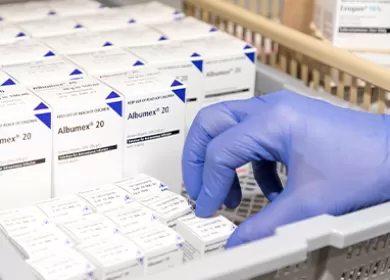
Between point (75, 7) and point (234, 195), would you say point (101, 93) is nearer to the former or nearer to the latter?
point (234, 195)

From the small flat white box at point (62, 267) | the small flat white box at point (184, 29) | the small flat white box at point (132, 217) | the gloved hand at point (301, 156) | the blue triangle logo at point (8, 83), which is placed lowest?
the small flat white box at point (132, 217)

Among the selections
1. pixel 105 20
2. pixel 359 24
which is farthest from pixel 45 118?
pixel 359 24

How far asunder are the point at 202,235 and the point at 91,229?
5.7 inches

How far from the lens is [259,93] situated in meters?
1.42

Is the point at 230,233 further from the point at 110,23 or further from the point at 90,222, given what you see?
the point at 110,23

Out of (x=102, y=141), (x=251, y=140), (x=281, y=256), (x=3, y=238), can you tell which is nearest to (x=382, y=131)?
(x=251, y=140)

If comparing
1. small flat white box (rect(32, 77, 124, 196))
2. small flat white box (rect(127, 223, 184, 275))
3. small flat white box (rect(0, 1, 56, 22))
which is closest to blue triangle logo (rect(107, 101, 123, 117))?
small flat white box (rect(32, 77, 124, 196))

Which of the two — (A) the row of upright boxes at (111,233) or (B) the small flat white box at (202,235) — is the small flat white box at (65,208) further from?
(B) the small flat white box at (202,235)

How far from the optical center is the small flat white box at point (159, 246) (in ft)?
2.89

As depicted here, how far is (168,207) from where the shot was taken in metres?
1.00

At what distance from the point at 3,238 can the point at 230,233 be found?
295 mm

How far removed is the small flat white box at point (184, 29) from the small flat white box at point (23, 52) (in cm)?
23

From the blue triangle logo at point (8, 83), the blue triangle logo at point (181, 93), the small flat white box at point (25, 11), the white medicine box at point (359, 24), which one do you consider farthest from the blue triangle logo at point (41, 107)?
the white medicine box at point (359, 24)

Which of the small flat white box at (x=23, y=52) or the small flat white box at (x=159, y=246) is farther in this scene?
the small flat white box at (x=23, y=52)
